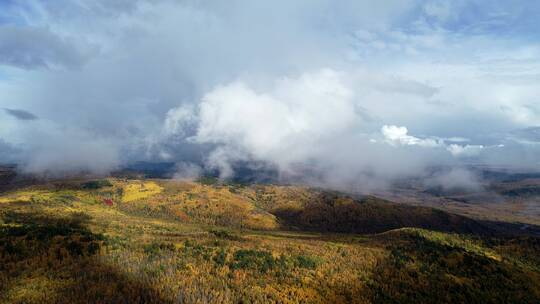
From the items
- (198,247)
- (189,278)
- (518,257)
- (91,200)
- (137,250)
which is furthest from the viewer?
(91,200)

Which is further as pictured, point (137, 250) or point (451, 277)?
point (451, 277)

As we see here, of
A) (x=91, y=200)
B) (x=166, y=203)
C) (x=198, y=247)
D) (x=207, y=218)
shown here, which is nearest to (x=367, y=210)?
(x=207, y=218)

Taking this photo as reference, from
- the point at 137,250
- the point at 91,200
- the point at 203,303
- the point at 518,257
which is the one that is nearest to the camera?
the point at 203,303

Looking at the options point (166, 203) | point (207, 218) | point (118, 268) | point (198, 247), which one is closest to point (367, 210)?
point (207, 218)

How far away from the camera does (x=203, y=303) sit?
19.8 metres

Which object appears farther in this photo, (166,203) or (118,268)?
(166,203)

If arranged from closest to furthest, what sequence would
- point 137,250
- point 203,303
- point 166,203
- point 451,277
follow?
point 203,303 → point 137,250 → point 451,277 → point 166,203

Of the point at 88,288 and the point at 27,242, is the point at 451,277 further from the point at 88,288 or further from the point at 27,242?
the point at 27,242

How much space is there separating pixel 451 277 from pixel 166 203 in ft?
509

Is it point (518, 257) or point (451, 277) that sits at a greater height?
point (451, 277)

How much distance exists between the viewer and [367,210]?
19950cm

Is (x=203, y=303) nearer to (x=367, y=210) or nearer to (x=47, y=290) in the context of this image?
(x=47, y=290)

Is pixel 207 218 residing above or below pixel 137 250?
below

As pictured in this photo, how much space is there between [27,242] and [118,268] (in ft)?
49.4
